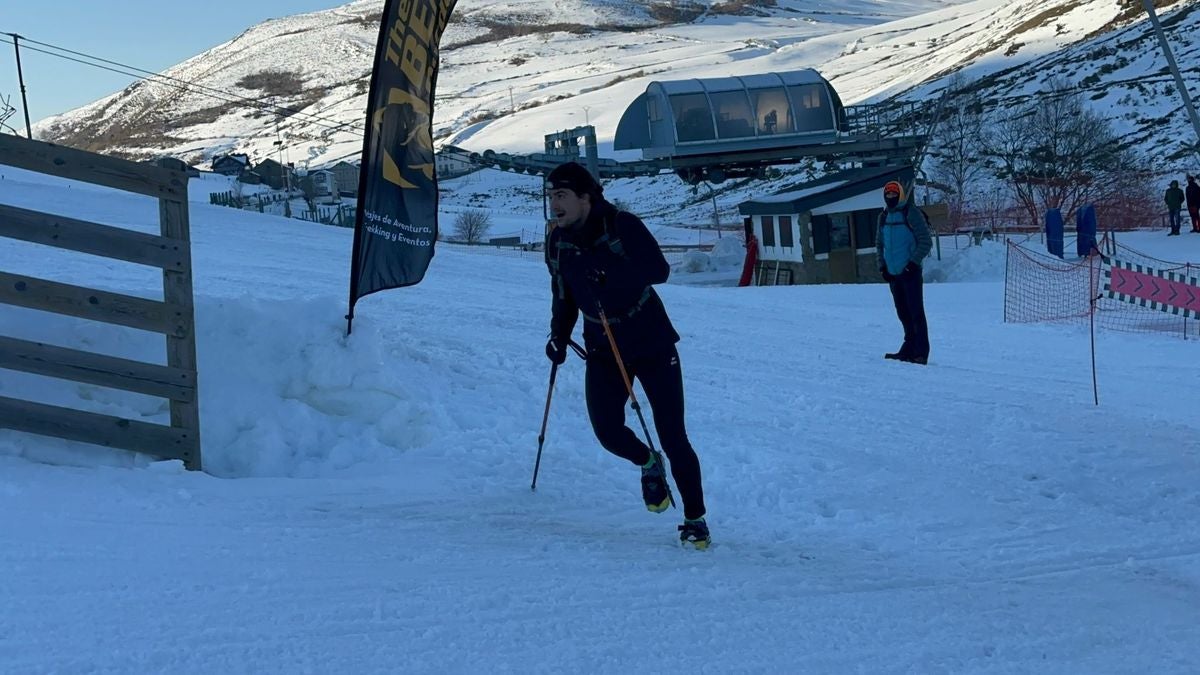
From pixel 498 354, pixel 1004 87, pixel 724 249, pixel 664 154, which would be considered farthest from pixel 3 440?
pixel 1004 87

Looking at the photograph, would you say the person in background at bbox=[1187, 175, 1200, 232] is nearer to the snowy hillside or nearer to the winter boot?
the winter boot

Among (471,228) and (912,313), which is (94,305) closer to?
(912,313)

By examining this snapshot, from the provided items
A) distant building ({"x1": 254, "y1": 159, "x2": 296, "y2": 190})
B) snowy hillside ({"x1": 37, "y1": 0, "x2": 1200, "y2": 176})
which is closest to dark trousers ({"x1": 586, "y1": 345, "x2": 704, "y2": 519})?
snowy hillside ({"x1": 37, "y1": 0, "x2": 1200, "y2": 176})

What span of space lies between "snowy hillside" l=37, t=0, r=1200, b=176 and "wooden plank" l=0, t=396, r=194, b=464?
190ft

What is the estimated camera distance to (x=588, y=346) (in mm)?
4922

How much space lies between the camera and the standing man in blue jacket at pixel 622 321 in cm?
460

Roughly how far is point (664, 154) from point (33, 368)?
35.8 meters

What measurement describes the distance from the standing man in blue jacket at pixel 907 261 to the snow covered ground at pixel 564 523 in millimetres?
559

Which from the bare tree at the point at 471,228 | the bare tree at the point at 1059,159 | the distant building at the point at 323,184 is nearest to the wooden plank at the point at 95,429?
the bare tree at the point at 1059,159

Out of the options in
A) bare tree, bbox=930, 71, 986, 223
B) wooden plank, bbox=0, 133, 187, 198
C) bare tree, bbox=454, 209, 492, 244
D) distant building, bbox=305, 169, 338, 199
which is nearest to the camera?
wooden plank, bbox=0, 133, 187, 198

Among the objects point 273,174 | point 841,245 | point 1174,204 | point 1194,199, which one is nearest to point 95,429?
point 841,245

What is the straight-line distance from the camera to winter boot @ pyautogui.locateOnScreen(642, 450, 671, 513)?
4.93 meters

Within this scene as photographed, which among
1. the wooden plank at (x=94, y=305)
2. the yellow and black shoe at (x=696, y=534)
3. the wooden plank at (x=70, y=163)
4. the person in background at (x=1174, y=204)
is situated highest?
the person in background at (x=1174, y=204)

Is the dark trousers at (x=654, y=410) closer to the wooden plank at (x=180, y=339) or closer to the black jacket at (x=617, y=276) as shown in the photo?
the black jacket at (x=617, y=276)
